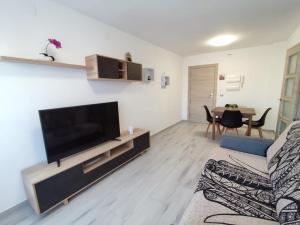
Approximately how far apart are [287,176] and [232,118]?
2425mm

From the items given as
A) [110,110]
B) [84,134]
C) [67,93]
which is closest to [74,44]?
[67,93]

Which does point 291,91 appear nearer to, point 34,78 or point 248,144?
point 248,144

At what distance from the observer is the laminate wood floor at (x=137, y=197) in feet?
5.28

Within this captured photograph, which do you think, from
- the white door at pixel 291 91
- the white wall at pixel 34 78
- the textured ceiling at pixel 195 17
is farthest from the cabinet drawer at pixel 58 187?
the white door at pixel 291 91

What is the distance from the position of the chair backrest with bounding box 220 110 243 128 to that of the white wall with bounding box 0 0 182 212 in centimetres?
253

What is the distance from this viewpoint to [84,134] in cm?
217

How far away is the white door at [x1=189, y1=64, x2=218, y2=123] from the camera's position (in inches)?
202

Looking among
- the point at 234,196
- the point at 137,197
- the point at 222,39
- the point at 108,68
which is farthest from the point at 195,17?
the point at 137,197

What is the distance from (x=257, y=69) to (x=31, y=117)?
539 cm

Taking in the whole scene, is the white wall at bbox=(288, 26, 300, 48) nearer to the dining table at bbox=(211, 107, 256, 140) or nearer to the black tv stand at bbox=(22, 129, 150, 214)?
the dining table at bbox=(211, 107, 256, 140)

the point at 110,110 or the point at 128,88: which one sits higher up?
the point at 128,88

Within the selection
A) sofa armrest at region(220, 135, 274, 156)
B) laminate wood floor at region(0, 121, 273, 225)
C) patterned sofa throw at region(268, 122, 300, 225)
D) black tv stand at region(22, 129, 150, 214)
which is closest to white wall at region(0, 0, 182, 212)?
black tv stand at region(22, 129, 150, 214)

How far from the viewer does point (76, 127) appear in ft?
6.73

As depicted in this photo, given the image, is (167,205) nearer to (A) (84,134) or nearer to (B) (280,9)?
(A) (84,134)
